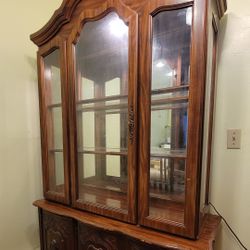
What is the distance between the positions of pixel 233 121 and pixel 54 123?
1.12m

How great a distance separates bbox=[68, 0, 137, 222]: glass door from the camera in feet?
3.11

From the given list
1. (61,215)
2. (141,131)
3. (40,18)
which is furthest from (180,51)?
(40,18)

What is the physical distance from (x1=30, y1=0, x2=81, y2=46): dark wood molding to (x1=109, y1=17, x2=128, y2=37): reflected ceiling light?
234mm

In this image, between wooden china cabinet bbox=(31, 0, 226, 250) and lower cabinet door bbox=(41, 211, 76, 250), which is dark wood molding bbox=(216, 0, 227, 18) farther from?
lower cabinet door bbox=(41, 211, 76, 250)

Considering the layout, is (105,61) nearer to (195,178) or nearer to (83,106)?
(83,106)

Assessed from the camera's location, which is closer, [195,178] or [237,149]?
[195,178]

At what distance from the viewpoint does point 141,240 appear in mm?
849

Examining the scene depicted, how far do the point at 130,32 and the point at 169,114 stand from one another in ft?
1.45

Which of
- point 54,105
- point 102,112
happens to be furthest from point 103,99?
point 54,105

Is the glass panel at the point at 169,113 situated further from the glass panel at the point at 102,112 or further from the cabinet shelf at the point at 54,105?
the cabinet shelf at the point at 54,105

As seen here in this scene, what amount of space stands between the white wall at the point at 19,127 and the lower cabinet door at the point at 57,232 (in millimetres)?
278

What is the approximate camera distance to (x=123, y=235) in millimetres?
928

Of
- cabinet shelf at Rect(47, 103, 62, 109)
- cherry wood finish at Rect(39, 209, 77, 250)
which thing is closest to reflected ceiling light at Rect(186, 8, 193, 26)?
cabinet shelf at Rect(47, 103, 62, 109)

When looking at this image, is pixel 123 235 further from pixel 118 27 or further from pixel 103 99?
pixel 118 27
